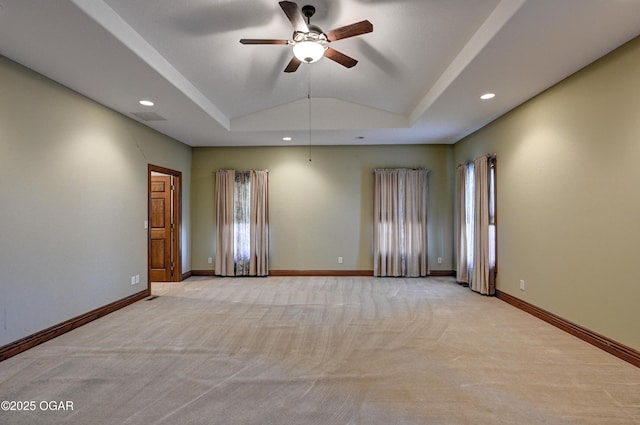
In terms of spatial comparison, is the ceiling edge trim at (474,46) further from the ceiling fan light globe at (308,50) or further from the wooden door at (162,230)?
the wooden door at (162,230)

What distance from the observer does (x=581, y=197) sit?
3072 mm

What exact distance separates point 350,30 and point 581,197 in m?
2.73

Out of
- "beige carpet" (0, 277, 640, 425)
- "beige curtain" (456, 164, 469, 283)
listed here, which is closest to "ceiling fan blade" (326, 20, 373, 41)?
"beige carpet" (0, 277, 640, 425)

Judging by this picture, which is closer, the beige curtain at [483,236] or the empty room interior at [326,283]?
the empty room interior at [326,283]

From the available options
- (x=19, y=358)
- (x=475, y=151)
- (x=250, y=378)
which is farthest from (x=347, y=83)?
(x=19, y=358)

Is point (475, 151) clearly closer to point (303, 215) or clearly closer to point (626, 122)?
point (626, 122)

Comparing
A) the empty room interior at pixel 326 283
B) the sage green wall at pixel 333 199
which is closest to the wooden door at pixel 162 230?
the empty room interior at pixel 326 283

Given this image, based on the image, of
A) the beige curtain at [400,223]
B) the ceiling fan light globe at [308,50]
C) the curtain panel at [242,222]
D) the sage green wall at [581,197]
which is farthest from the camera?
the curtain panel at [242,222]

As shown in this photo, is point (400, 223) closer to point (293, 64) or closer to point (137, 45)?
point (293, 64)

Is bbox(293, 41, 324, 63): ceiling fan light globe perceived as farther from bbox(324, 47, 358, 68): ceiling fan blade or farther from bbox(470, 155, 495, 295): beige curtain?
bbox(470, 155, 495, 295): beige curtain

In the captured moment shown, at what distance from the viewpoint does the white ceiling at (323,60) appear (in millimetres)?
2270

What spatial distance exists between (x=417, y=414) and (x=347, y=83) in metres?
3.82

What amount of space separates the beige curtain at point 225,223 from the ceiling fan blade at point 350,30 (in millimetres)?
4246

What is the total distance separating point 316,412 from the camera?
6.41 ft
